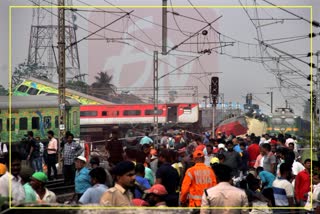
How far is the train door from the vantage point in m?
25.2

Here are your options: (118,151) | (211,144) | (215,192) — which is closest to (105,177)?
(215,192)

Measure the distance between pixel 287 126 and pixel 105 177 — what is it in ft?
70.5

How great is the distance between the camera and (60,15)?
17391 millimetres

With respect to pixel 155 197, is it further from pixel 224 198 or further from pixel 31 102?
pixel 31 102

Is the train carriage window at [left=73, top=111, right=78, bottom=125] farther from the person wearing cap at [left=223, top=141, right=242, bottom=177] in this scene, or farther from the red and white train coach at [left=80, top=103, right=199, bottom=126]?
the person wearing cap at [left=223, top=141, right=242, bottom=177]

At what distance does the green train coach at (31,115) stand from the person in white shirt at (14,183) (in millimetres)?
13603

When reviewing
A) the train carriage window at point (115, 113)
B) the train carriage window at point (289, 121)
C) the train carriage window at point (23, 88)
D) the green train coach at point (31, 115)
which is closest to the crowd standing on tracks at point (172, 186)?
the green train coach at point (31, 115)

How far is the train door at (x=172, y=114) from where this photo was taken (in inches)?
991

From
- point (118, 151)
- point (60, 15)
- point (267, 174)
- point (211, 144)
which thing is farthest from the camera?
point (60, 15)

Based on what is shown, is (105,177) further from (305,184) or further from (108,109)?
(108,109)

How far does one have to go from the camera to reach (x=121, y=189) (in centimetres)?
562

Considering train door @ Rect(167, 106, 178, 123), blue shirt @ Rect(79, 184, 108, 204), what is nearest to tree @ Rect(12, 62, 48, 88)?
train door @ Rect(167, 106, 178, 123)

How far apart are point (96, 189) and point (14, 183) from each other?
811 mm

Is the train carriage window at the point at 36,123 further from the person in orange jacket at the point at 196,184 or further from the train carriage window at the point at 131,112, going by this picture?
the person in orange jacket at the point at 196,184
